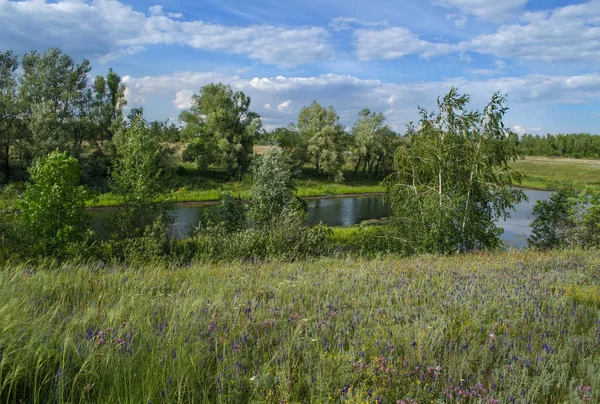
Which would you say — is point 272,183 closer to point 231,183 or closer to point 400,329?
point 400,329

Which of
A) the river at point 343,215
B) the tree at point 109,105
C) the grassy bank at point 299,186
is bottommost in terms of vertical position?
the river at point 343,215

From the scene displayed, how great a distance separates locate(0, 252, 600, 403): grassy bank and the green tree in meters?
8.66

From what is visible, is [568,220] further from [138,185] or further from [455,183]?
[138,185]

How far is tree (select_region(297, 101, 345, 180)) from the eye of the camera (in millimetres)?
57938

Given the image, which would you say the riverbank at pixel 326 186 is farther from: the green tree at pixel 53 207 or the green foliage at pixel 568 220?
the green tree at pixel 53 207

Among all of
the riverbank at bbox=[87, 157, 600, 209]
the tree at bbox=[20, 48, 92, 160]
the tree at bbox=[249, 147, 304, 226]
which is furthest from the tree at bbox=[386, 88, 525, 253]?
the tree at bbox=[20, 48, 92, 160]

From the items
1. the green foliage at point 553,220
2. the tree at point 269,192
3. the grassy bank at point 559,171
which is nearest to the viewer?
the green foliage at point 553,220

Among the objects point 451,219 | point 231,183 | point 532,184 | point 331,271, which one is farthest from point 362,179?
point 331,271

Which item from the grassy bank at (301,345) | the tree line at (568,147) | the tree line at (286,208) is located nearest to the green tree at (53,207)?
the tree line at (286,208)

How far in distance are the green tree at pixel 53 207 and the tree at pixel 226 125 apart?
122ft

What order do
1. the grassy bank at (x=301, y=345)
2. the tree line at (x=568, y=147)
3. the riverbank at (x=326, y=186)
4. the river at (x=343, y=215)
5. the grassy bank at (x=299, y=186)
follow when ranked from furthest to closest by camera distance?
the tree line at (x=568, y=147) < the grassy bank at (x=299, y=186) < the riverbank at (x=326, y=186) < the river at (x=343, y=215) < the grassy bank at (x=301, y=345)

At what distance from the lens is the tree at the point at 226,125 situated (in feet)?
168

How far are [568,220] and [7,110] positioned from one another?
43786 mm

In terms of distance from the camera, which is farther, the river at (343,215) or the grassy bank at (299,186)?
the grassy bank at (299,186)
